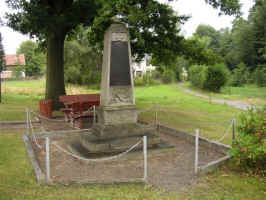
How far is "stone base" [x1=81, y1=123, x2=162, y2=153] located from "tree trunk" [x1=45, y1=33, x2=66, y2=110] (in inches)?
307

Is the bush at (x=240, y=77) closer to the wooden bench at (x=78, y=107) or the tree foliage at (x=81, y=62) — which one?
the tree foliage at (x=81, y=62)

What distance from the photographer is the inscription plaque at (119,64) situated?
27.6 ft

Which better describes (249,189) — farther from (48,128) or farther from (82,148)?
(48,128)

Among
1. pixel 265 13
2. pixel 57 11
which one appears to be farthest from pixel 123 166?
pixel 265 13

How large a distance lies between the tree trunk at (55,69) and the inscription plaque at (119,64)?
8.04 meters

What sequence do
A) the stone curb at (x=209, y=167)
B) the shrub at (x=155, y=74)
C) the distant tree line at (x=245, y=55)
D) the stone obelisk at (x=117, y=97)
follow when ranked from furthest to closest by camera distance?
the shrub at (x=155, y=74), the distant tree line at (x=245, y=55), the stone obelisk at (x=117, y=97), the stone curb at (x=209, y=167)

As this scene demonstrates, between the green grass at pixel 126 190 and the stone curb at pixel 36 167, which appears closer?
the green grass at pixel 126 190

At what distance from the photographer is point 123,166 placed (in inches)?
268

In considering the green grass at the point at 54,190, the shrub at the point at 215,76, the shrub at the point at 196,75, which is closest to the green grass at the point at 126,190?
the green grass at the point at 54,190

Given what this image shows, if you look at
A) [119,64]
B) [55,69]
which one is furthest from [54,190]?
[55,69]

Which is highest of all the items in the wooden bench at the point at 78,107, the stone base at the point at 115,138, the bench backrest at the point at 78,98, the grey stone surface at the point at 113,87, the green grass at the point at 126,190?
the grey stone surface at the point at 113,87

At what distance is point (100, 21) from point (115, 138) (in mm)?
5185

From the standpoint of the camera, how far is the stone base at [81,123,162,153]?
7.67m

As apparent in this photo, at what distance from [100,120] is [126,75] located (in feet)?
5.42
